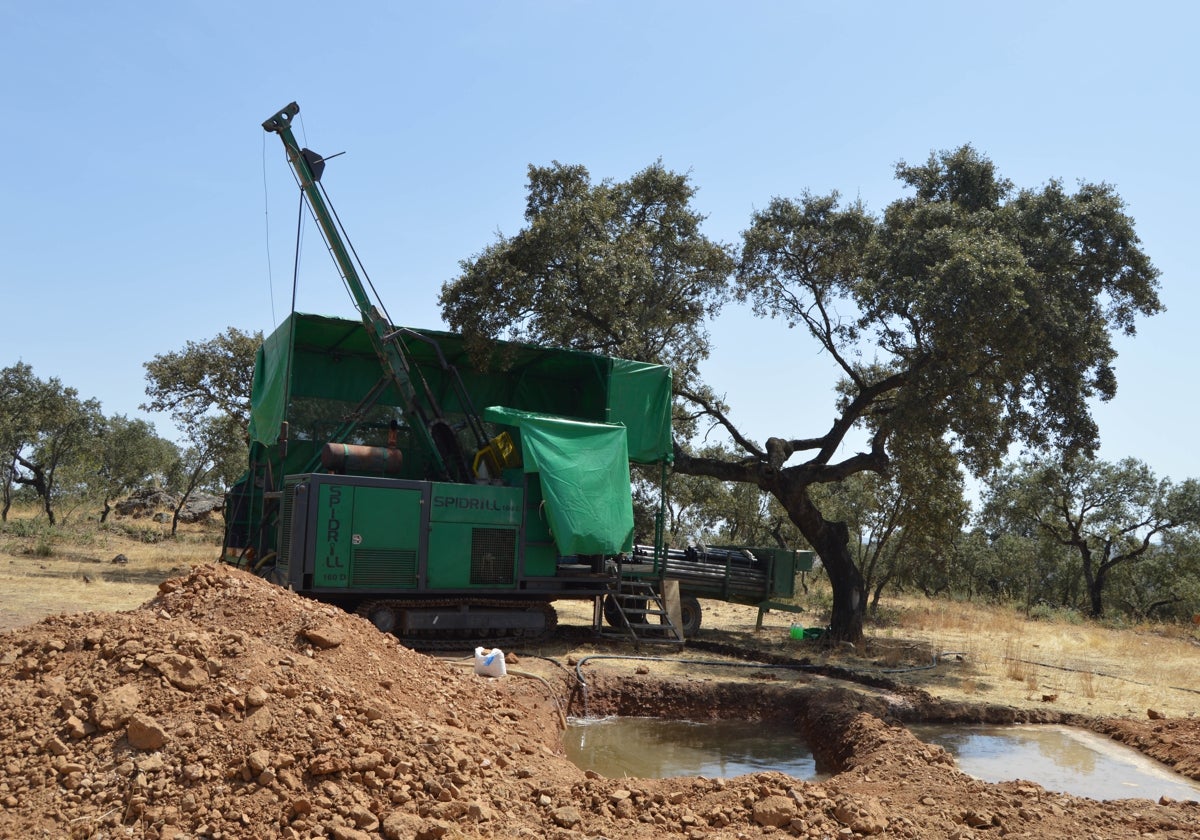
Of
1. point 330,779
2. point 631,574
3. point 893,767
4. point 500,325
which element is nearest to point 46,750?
point 330,779

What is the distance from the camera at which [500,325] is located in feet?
55.3

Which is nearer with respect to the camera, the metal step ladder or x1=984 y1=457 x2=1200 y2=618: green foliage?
the metal step ladder

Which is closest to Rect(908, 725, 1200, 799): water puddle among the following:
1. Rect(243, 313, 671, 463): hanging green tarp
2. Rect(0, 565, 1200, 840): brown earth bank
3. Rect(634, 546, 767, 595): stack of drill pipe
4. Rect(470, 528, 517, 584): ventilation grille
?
Rect(0, 565, 1200, 840): brown earth bank

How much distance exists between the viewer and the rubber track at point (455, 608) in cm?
1302

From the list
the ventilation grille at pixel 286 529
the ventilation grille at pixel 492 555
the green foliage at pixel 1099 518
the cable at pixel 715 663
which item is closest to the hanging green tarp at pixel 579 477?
the ventilation grille at pixel 492 555

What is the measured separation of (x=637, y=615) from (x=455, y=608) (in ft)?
12.2

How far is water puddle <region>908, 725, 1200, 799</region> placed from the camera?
28.0 feet

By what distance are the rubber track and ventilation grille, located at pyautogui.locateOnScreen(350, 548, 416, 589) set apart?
10.6 inches

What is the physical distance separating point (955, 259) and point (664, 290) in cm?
545

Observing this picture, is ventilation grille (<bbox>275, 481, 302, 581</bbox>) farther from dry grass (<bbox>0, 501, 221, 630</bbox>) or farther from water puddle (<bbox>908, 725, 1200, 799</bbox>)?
water puddle (<bbox>908, 725, 1200, 799</bbox>)

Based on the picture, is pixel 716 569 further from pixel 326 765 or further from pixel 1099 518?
pixel 1099 518

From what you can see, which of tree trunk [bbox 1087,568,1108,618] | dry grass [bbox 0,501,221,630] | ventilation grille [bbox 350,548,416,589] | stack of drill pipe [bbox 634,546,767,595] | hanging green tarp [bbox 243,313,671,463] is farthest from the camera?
tree trunk [bbox 1087,568,1108,618]

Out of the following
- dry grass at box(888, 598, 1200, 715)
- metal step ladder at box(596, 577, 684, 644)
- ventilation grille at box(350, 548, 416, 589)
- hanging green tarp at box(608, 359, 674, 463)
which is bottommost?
dry grass at box(888, 598, 1200, 715)

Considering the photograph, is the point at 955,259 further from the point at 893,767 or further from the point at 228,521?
the point at 228,521
